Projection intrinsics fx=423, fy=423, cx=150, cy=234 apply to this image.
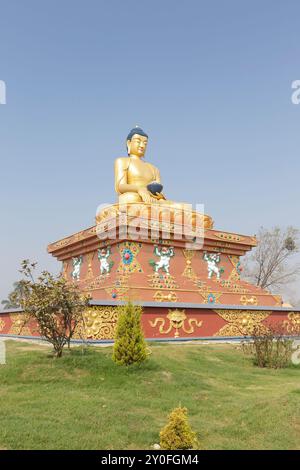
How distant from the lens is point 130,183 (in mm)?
Answer: 20109

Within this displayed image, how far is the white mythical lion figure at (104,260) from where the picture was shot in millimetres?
16825

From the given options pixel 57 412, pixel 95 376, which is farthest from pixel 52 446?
pixel 95 376

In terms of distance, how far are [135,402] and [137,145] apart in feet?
53.0

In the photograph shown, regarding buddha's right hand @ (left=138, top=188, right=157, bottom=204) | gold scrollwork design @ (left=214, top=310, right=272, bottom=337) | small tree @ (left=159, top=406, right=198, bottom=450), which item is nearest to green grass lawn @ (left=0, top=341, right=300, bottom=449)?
small tree @ (left=159, top=406, right=198, bottom=450)

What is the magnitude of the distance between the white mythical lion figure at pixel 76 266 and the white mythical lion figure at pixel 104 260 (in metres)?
2.23

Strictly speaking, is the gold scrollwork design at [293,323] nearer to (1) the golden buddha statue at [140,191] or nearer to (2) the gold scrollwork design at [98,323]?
(1) the golden buddha statue at [140,191]

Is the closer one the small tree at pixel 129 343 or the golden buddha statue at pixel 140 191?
the small tree at pixel 129 343

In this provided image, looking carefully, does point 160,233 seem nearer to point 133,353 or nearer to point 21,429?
point 133,353

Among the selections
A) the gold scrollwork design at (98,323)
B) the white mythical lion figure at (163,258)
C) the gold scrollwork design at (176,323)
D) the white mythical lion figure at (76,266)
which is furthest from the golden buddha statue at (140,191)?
the gold scrollwork design at (98,323)

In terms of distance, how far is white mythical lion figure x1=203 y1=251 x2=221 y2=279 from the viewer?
18219 millimetres

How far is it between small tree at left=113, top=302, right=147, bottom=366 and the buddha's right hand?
994cm

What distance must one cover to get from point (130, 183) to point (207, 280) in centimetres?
601

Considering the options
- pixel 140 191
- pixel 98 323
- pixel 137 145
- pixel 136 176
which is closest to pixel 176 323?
pixel 98 323

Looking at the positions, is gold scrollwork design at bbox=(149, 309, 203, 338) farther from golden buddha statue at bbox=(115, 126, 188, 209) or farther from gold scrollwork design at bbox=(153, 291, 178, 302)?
golden buddha statue at bbox=(115, 126, 188, 209)
